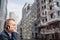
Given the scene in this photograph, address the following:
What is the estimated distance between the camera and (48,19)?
1.62 m

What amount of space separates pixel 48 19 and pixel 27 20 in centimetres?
24

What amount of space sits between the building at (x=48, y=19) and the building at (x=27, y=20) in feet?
0.28

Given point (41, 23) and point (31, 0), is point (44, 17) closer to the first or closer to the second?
point (41, 23)

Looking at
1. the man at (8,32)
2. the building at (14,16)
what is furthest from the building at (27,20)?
the man at (8,32)

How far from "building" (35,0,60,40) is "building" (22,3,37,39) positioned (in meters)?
0.09

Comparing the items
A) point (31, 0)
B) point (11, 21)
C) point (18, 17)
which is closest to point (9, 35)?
point (11, 21)

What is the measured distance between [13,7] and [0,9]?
6.0 inches

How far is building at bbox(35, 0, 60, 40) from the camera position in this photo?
153 cm

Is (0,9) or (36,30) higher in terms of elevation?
(0,9)

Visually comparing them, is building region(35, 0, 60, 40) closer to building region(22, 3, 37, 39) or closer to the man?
building region(22, 3, 37, 39)

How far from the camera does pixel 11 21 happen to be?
0.42 m

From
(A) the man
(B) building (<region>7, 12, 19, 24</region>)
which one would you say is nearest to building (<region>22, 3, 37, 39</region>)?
(B) building (<region>7, 12, 19, 24</region>)

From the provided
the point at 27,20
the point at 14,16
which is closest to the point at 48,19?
the point at 27,20

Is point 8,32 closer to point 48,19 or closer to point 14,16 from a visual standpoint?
point 14,16
